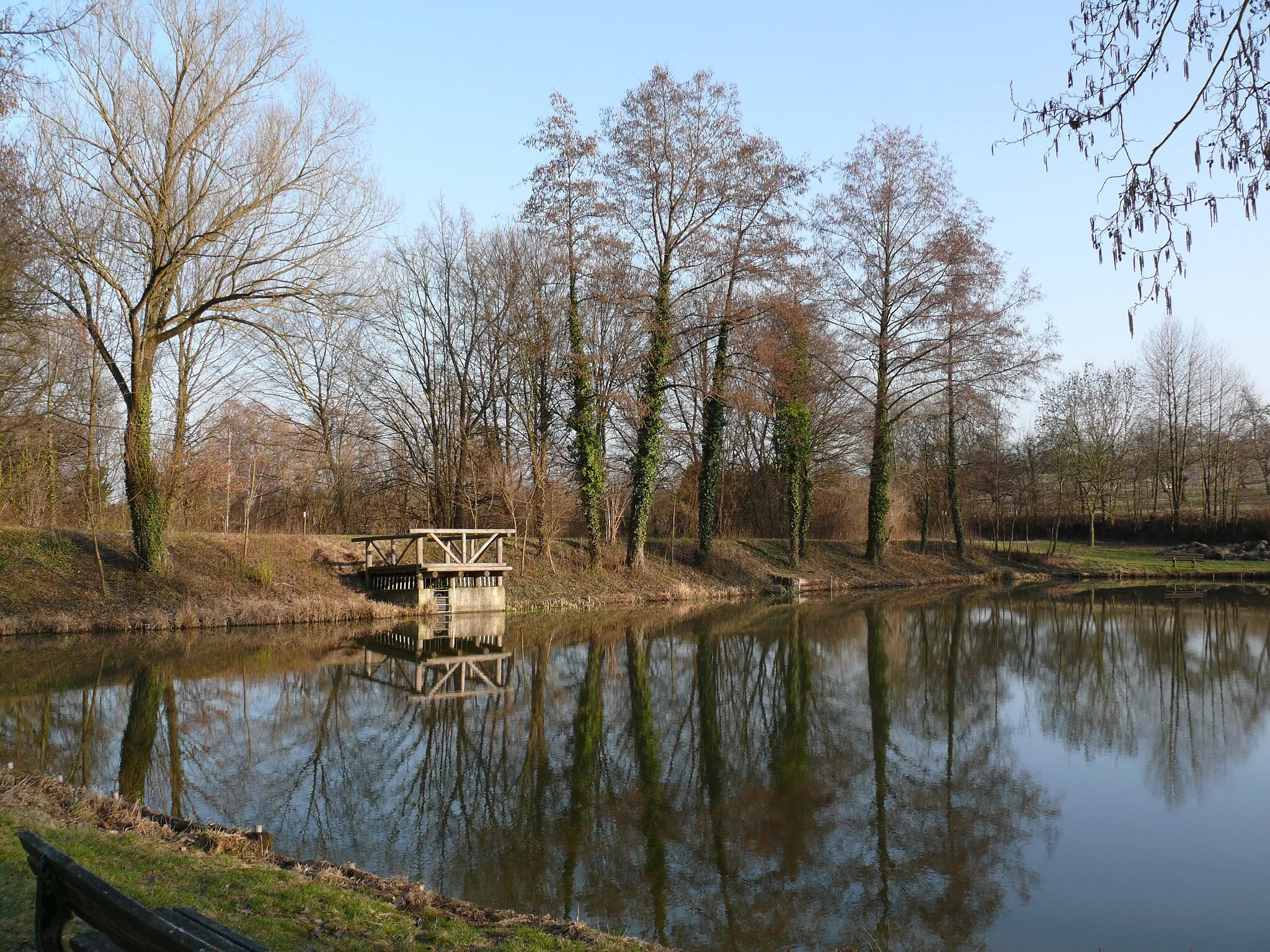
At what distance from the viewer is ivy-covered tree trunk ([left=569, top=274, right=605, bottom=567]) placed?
25547 millimetres

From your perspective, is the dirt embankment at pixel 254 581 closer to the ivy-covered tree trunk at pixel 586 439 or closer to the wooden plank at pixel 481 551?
the ivy-covered tree trunk at pixel 586 439

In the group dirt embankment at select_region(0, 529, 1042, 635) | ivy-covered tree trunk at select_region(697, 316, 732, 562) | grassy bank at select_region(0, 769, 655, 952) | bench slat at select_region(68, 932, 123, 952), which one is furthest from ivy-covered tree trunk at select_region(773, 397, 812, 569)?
bench slat at select_region(68, 932, 123, 952)

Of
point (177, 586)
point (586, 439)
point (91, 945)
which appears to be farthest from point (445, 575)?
point (91, 945)

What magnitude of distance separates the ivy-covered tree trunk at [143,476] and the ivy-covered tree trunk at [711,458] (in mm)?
14674

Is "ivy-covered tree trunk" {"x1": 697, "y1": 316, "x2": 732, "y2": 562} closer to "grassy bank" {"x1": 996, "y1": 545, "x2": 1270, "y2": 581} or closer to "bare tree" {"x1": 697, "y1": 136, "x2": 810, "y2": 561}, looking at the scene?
"bare tree" {"x1": 697, "y1": 136, "x2": 810, "y2": 561}

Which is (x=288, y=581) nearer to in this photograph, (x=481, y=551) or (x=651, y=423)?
(x=481, y=551)

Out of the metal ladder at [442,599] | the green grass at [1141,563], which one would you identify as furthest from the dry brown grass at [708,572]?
the green grass at [1141,563]

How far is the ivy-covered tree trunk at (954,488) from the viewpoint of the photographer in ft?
113

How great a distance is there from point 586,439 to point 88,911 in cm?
2335

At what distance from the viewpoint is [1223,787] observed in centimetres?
803

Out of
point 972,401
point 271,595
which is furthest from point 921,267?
point 271,595

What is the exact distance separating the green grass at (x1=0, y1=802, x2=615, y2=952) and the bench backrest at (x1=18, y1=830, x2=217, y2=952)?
877mm

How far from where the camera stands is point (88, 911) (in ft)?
9.25

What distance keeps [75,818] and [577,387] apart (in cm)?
2073
